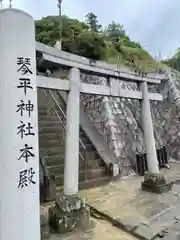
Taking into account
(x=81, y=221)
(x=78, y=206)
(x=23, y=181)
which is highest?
(x=23, y=181)

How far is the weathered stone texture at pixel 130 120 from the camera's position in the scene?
26.1 feet

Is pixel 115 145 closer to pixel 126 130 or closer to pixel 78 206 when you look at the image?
pixel 126 130

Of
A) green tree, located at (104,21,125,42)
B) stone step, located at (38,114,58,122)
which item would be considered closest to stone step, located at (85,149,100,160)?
stone step, located at (38,114,58,122)

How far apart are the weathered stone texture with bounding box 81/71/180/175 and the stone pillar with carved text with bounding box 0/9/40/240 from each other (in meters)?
4.23

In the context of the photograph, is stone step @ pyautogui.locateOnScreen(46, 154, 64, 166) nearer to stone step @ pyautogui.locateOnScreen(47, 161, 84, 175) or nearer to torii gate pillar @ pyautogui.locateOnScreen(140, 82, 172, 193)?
stone step @ pyautogui.locateOnScreen(47, 161, 84, 175)

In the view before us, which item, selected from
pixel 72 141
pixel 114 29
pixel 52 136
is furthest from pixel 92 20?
pixel 72 141

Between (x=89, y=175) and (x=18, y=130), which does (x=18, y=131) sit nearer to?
(x=18, y=130)

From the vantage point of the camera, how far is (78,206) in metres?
4.02

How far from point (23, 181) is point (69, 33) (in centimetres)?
1348

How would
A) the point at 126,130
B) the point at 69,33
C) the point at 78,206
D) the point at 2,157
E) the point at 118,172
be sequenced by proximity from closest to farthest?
the point at 2,157 < the point at 78,206 < the point at 118,172 < the point at 126,130 < the point at 69,33

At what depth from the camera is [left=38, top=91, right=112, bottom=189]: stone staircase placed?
6235 millimetres

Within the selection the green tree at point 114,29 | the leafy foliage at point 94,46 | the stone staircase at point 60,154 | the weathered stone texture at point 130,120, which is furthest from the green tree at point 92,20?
the stone staircase at point 60,154

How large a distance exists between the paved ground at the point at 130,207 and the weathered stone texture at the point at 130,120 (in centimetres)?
150

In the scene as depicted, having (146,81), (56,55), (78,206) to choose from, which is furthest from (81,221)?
(146,81)
